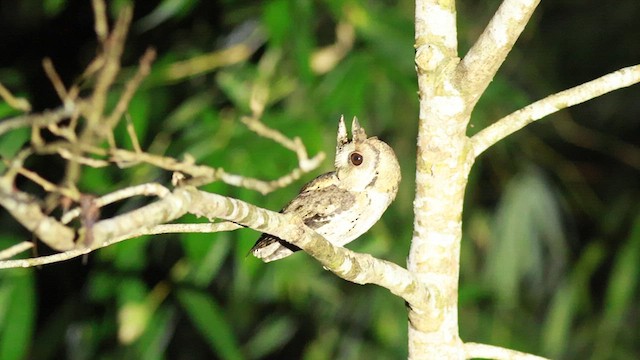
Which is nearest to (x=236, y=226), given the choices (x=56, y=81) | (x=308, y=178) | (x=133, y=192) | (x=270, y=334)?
(x=133, y=192)

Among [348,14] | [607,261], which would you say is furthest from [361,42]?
[607,261]

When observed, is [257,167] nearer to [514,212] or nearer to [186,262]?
[186,262]

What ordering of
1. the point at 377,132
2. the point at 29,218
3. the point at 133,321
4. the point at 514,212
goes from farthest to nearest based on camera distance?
the point at 514,212
the point at 377,132
the point at 133,321
the point at 29,218

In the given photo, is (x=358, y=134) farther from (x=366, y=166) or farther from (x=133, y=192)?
(x=133, y=192)

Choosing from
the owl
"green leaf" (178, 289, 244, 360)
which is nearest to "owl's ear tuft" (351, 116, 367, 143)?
the owl

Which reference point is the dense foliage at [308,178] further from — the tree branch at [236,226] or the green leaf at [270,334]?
the tree branch at [236,226]

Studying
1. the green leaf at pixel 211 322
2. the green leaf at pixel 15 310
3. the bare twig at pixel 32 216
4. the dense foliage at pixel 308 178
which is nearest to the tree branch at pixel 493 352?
the bare twig at pixel 32 216
